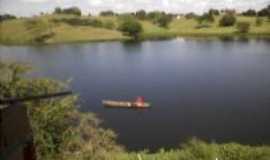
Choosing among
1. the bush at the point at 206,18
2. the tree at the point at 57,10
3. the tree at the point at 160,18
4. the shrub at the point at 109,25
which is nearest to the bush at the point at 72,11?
the tree at the point at 57,10

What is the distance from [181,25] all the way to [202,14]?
1.59 feet

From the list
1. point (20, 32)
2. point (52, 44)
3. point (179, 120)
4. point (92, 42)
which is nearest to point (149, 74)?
point (179, 120)

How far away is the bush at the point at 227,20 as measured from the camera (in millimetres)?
8594

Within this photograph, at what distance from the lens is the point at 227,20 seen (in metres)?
8.75

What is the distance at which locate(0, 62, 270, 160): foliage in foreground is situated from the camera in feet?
16.5

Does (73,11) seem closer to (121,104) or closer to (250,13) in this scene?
(121,104)

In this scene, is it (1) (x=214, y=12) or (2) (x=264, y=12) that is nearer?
(2) (x=264, y=12)

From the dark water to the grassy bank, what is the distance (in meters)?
0.21

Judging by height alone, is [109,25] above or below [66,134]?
above

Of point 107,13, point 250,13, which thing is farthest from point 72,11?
point 250,13

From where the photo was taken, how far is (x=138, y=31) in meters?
8.70

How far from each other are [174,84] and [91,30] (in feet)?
7.69

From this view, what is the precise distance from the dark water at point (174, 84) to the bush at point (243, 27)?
75cm

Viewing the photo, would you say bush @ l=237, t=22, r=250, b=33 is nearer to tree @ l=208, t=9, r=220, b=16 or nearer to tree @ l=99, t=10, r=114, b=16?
tree @ l=208, t=9, r=220, b=16
